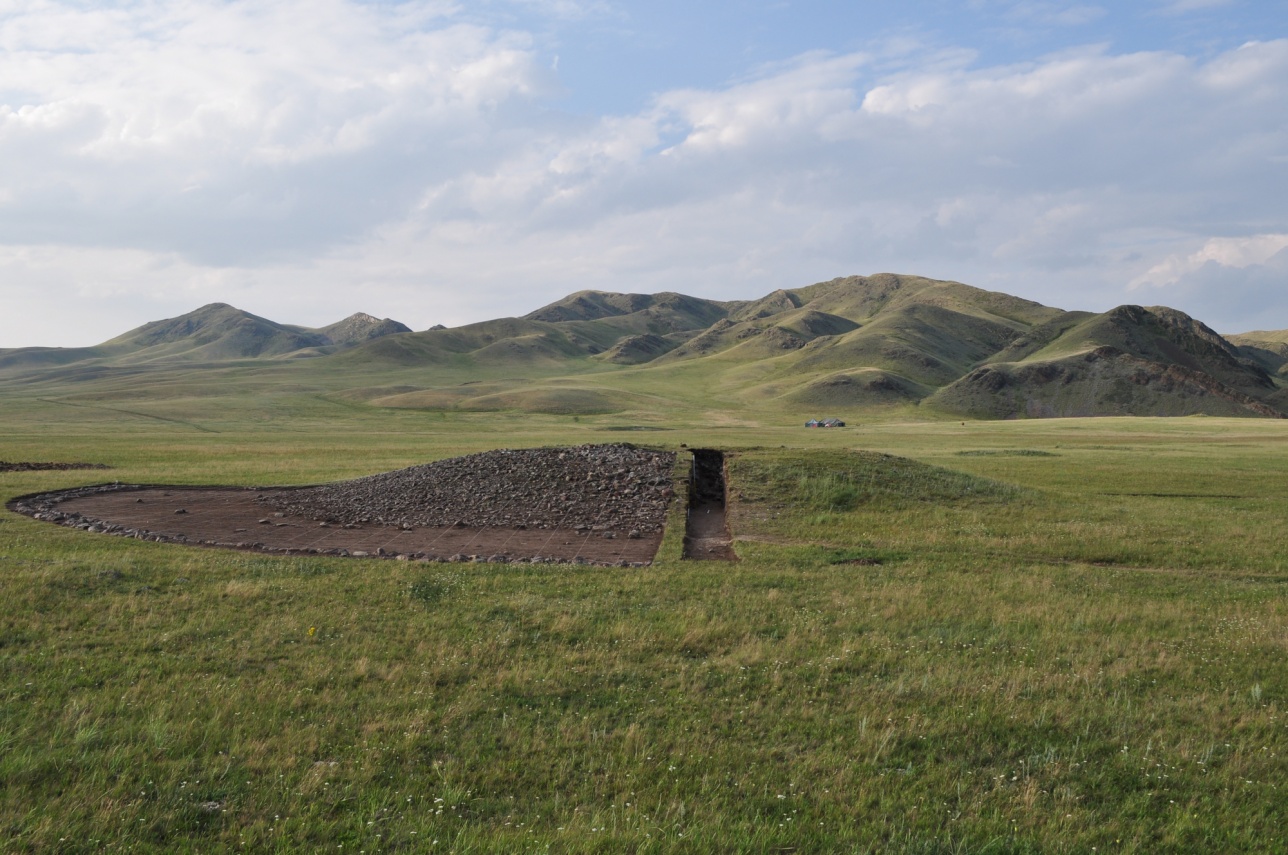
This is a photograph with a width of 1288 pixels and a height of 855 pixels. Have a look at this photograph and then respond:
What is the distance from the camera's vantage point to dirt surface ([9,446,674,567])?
22.1 meters

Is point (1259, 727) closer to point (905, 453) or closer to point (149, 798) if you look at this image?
point (149, 798)

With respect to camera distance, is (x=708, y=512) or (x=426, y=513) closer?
(x=426, y=513)

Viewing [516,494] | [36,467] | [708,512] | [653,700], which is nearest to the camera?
[653,700]

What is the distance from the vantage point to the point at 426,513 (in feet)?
87.6

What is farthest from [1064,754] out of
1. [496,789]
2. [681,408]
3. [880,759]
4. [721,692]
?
[681,408]

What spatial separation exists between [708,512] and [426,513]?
950 cm

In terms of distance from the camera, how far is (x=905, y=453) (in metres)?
61.6

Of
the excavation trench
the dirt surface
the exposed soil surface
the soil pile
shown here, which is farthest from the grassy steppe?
the exposed soil surface

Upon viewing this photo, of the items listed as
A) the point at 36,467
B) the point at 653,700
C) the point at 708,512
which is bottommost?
the point at 653,700

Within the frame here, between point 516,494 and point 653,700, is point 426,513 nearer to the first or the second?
point 516,494

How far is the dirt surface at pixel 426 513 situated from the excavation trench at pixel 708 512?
107cm

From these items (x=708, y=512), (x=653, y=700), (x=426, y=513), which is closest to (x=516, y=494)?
(x=426, y=513)

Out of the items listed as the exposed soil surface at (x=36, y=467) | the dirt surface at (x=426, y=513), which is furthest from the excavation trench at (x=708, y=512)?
the exposed soil surface at (x=36, y=467)

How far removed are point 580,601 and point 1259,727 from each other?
10.5 metres
